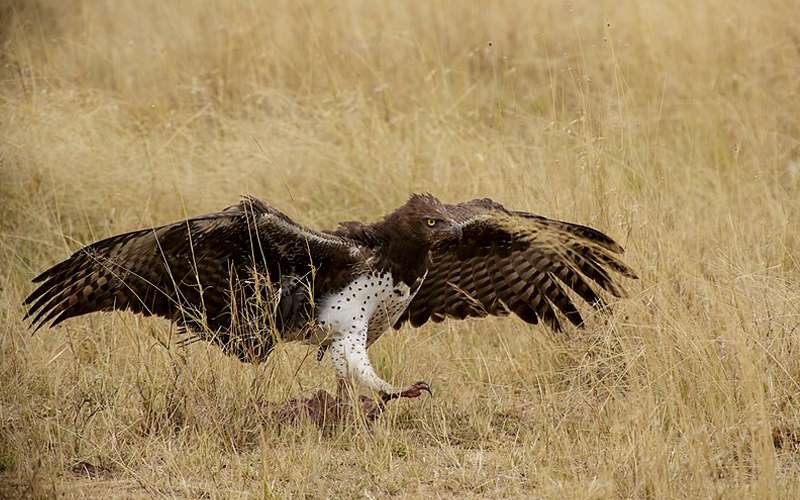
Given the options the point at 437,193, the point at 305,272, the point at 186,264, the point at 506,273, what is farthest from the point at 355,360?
the point at 437,193

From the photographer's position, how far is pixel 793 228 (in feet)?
20.5

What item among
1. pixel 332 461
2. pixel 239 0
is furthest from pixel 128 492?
pixel 239 0

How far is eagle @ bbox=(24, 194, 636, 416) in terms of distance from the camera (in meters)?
4.85

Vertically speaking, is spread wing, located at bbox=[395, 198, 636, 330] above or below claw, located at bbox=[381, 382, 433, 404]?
above

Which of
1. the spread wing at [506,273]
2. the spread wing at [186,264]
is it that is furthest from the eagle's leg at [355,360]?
the spread wing at [506,273]

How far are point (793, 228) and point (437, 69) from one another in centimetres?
322

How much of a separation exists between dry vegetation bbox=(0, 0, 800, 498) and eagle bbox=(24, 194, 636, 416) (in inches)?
7.1

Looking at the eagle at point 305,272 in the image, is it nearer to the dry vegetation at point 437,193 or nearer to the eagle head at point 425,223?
the eagle head at point 425,223

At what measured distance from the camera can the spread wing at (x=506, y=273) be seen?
5441 mm

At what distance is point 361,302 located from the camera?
5.19m

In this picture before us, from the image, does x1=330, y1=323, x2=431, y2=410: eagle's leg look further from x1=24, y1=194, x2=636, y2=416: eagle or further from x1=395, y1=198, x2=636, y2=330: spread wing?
x1=395, y1=198, x2=636, y2=330: spread wing

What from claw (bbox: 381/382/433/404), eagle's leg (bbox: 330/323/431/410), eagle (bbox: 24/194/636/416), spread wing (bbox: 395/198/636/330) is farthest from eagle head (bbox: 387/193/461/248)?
claw (bbox: 381/382/433/404)

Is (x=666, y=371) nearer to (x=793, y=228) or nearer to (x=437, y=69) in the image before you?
(x=793, y=228)

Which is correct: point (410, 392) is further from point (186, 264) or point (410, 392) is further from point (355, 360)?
point (186, 264)
